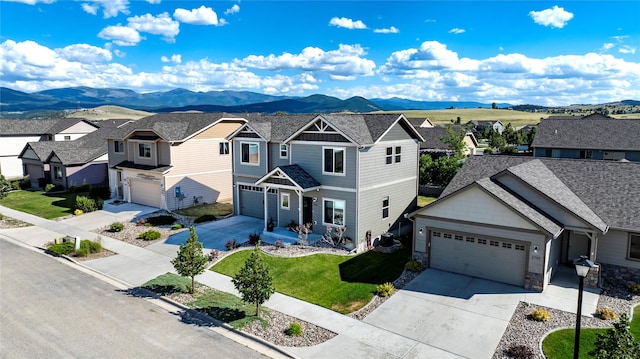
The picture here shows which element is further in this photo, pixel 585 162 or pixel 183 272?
pixel 585 162

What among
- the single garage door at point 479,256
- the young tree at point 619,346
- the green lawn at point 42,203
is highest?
the young tree at point 619,346

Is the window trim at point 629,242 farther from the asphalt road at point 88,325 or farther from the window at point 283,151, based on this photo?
the window at point 283,151

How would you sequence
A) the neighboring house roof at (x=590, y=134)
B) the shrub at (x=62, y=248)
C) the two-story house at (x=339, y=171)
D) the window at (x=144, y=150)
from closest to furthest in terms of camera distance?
the shrub at (x=62, y=248), the two-story house at (x=339, y=171), the window at (x=144, y=150), the neighboring house roof at (x=590, y=134)

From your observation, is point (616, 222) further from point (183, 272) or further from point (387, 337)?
point (183, 272)

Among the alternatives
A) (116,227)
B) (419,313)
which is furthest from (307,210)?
(116,227)

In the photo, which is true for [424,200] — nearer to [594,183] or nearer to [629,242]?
[594,183]

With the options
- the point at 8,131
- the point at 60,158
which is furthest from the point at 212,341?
the point at 8,131

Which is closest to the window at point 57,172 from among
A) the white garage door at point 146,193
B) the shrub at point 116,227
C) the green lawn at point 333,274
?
the white garage door at point 146,193
